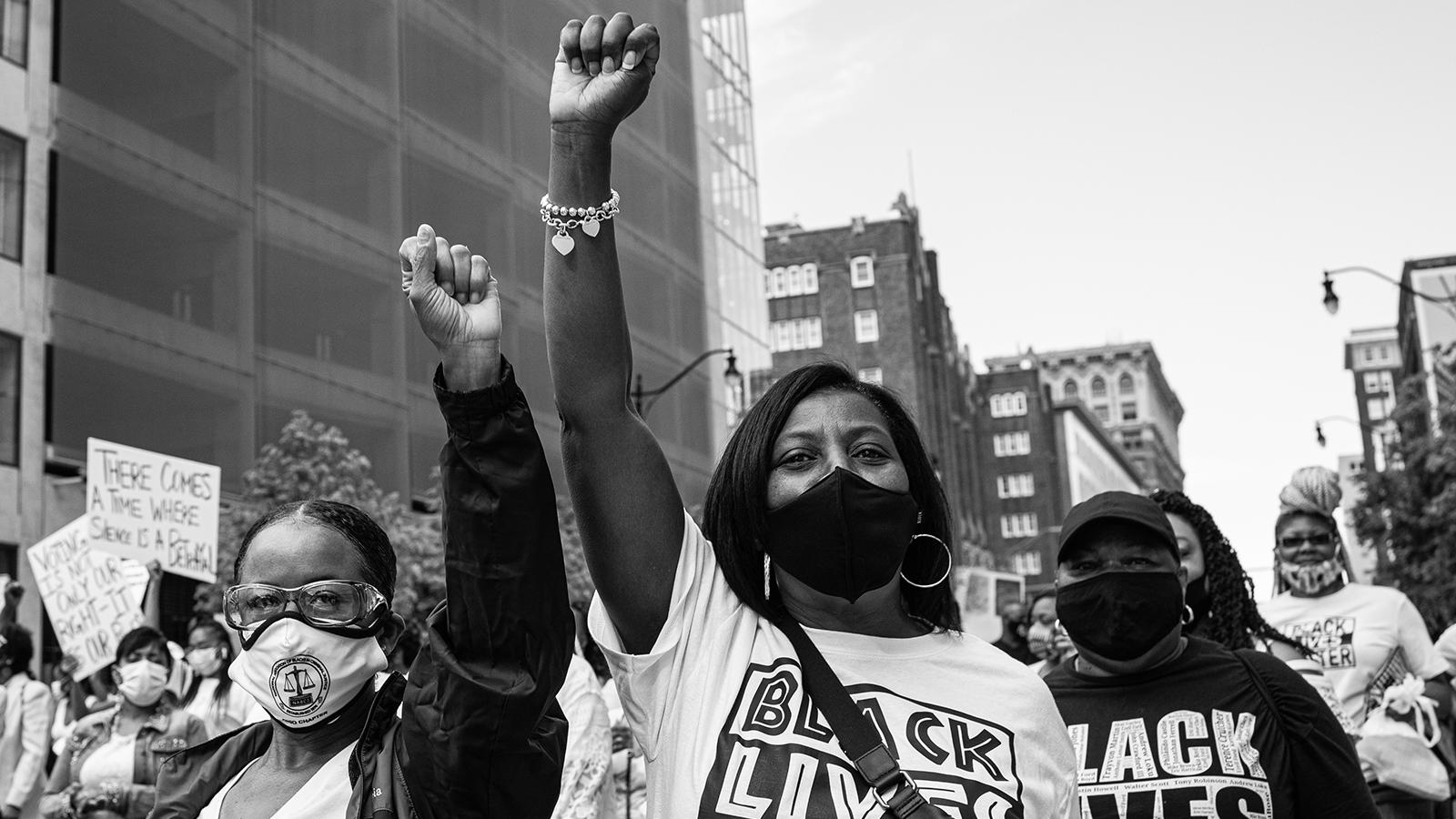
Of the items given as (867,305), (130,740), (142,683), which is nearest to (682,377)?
(142,683)

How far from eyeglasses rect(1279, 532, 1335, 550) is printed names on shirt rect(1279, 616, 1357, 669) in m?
0.33

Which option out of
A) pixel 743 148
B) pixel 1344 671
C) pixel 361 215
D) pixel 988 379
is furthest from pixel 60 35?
pixel 988 379

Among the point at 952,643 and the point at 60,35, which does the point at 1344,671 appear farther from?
the point at 60,35

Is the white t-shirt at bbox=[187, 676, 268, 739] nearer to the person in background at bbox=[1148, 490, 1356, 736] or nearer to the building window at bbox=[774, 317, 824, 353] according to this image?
the person in background at bbox=[1148, 490, 1356, 736]

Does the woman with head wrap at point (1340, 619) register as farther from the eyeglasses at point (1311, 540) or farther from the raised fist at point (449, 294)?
the raised fist at point (449, 294)

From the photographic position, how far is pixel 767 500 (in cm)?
284

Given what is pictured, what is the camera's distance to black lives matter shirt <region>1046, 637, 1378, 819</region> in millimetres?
3623

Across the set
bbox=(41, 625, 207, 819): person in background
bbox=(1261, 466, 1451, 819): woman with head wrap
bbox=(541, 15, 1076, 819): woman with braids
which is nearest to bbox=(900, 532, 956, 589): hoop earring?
bbox=(541, 15, 1076, 819): woman with braids

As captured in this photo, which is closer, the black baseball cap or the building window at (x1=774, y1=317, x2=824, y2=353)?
the black baseball cap

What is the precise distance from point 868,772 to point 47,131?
77.4 ft

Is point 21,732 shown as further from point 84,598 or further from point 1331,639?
point 1331,639

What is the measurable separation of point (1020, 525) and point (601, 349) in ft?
373

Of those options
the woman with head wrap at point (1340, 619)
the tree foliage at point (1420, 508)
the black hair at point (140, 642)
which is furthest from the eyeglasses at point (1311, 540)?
the tree foliage at point (1420, 508)

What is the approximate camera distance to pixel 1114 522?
12.8ft
